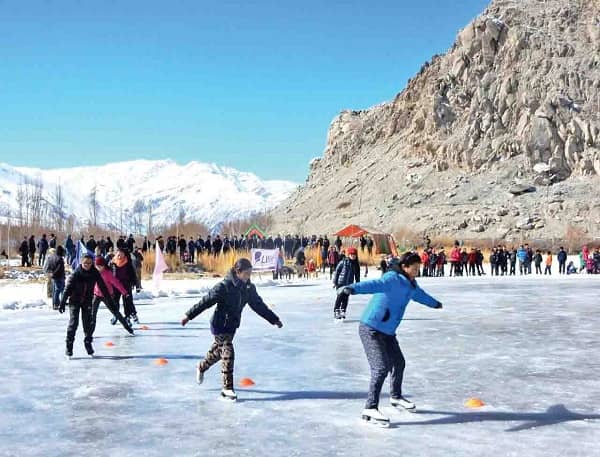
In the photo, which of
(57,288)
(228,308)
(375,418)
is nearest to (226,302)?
(228,308)

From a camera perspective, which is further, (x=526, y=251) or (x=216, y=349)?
(x=526, y=251)

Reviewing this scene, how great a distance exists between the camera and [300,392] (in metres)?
7.41

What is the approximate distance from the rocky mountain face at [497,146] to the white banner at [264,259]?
35485 millimetres

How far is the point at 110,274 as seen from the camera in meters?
11.5

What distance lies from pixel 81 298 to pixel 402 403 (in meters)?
4.85

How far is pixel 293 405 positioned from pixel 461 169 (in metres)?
68.2

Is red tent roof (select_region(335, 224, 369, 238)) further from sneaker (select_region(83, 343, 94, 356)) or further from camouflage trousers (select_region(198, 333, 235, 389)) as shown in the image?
camouflage trousers (select_region(198, 333, 235, 389))

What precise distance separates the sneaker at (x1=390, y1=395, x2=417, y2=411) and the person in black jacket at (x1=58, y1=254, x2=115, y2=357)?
465 cm

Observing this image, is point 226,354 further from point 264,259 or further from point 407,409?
point 264,259

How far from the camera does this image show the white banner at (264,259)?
86.6 feet

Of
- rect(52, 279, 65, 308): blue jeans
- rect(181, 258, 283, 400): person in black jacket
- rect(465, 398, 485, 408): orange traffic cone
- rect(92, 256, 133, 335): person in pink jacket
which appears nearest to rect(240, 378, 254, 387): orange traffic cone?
rect(181, 258, 283, 400): person in black jacket

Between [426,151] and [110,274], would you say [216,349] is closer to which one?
[110,274]

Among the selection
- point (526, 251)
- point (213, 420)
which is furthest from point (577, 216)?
point (213, 420)

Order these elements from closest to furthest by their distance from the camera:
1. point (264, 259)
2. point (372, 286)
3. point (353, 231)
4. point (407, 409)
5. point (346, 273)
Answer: point (372, 286)
point (407, 409)
point (346, 273)
point (264, 259)
point (353, 231)
